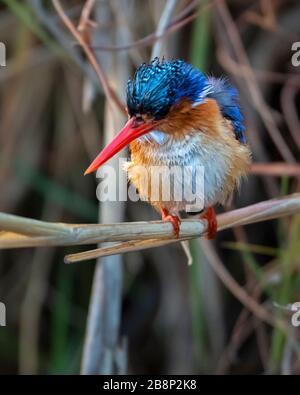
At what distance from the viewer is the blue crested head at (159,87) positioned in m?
1.50

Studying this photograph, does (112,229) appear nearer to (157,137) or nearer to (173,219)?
(173,219)

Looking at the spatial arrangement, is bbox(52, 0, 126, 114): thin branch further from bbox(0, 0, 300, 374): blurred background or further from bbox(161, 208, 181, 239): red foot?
bbox(0, 0, 300, 374): blurred background

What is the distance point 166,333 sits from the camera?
275cm

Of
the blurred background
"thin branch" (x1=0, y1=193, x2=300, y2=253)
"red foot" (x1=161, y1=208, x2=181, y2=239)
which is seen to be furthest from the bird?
the blurred background

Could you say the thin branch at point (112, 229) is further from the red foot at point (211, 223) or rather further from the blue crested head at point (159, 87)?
the blue crested head at point (159, 87)

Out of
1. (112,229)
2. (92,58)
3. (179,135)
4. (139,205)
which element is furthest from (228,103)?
(139,205)

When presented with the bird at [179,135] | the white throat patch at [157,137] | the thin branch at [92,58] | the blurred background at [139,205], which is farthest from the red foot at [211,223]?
the blurred background at [139,205]

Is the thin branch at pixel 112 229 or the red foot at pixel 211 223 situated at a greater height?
the red foot at pixel 211 223

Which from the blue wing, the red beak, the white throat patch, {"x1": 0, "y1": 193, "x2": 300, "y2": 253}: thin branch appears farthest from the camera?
the blue wing

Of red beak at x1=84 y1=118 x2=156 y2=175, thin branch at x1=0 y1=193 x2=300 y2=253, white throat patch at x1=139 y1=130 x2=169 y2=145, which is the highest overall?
white throat patch at x1=139 y1=130 x2=169 y2=145

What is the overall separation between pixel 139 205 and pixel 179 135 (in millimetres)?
1034

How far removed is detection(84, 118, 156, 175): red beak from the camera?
141cm

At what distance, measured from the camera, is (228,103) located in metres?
1.74
